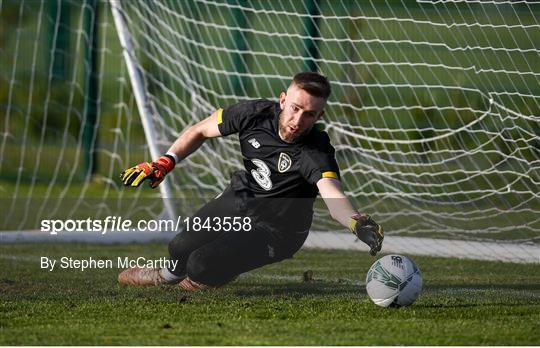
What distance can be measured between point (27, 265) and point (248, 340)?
3777mm

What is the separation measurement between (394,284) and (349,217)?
0.47 m

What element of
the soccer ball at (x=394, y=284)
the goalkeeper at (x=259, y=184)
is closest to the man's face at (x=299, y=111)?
the goalkeeper at (x=259, y=184)

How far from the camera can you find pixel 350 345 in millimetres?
A: 5105

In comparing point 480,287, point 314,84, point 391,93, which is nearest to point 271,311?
point 314,84

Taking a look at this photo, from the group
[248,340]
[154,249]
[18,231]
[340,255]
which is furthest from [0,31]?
[248,340]

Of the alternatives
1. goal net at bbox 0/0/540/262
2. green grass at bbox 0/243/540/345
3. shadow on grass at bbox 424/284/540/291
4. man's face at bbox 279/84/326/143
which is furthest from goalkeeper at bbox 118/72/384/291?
goal net at bbox 0/0/540/262

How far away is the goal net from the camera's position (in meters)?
9.48

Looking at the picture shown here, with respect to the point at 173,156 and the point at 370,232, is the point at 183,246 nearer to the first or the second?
the point at 173,156

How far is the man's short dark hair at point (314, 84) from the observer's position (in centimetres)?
645

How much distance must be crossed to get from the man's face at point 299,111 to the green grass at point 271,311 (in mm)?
1022

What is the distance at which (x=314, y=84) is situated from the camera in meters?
6.48

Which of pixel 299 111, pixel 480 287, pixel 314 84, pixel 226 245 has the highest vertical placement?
pixel 314 84

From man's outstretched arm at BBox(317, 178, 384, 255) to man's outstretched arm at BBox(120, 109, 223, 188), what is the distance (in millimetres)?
1010

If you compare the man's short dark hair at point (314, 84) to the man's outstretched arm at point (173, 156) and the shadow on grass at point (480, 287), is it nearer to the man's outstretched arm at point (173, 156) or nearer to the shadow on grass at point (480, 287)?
the man's outstretched arm at point (173, 156)
